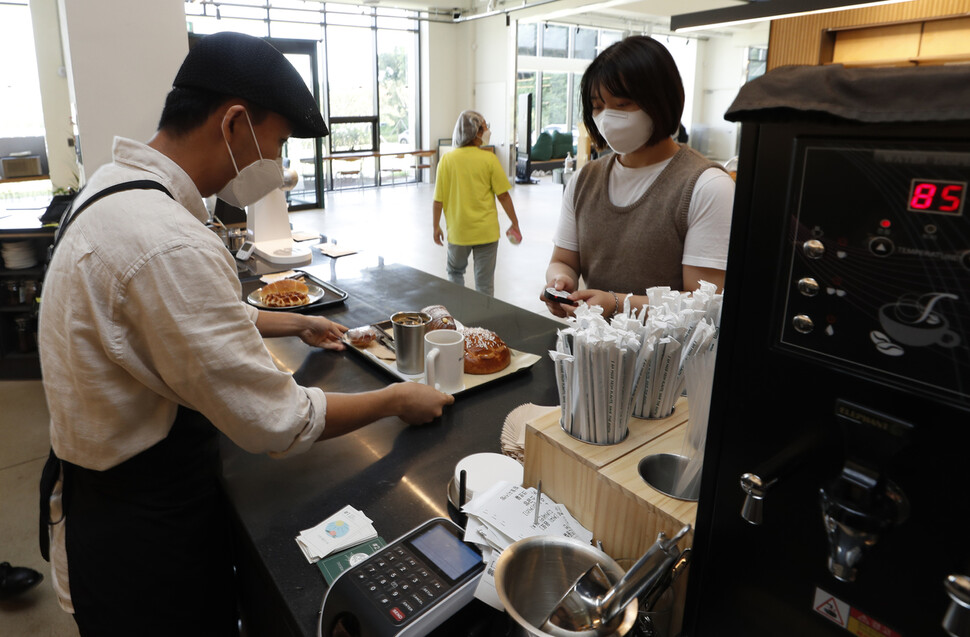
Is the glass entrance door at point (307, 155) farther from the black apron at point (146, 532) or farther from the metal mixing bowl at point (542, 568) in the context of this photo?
the metal mixing bowl at point (542, 568)

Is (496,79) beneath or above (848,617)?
above

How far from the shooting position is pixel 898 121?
1.44ft

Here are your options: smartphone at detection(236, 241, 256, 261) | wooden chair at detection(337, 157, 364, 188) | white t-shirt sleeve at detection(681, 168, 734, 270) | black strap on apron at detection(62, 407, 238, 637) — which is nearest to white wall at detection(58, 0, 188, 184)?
smartphone at detection(236, 241, 256, 261)

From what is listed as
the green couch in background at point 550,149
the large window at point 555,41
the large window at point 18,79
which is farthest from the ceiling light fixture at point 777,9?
the large window at point 555,41

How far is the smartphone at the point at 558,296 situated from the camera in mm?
1576

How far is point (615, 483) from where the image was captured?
0.82 meters

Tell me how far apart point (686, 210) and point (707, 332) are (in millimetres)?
953

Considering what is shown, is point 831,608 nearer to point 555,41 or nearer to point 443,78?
point 443,78

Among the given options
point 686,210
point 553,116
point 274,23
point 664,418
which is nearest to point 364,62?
point 274,23

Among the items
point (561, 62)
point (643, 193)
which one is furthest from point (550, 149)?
point (643, 193)

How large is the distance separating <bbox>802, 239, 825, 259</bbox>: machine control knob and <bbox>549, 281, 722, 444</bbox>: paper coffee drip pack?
1.10 feet

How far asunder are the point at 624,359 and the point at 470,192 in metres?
3.79

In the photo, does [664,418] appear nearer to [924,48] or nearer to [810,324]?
[810,324]

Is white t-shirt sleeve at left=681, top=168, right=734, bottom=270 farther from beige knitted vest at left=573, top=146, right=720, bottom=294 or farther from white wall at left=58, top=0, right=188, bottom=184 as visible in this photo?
white wall at left=58, top=0, right=188, bottom=184
